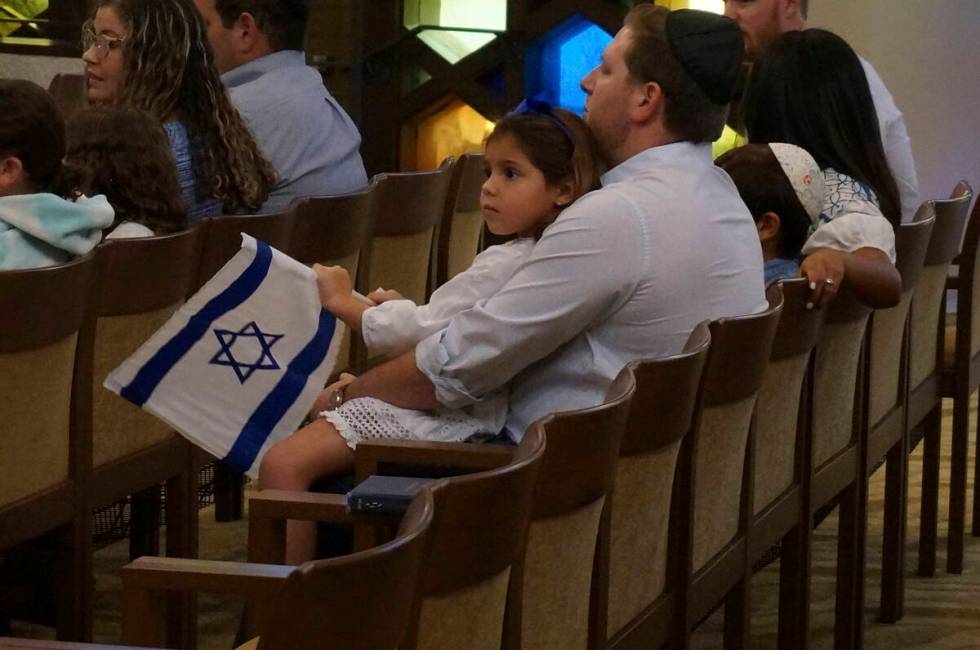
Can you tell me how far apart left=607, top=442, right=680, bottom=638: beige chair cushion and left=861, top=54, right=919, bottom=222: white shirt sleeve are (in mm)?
1736

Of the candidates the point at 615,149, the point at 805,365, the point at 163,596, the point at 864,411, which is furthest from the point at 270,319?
the point at 864,411

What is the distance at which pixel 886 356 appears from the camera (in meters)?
3.70

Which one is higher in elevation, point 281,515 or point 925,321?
point 281,515

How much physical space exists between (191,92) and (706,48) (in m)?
1.53

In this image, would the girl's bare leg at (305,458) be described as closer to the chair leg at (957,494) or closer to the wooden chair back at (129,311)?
the wooden chair back at (129,311)

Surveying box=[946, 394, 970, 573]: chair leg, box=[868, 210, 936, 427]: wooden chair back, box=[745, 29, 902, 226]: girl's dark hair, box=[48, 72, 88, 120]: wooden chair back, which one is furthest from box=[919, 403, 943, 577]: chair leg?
box=[48, 72, 88, 120]: wooden chair back

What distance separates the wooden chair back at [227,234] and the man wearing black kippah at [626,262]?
54 cm

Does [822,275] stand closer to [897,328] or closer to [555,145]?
[555,145]

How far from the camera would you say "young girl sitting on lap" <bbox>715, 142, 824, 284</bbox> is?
318cm

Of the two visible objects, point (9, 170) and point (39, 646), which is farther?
point (9, 170)

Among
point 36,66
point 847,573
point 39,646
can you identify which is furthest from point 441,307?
point 36,66

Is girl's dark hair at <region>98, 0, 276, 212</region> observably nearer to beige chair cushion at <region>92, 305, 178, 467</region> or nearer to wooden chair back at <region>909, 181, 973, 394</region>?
beige chair cushion at <region>92, 305, 178, 467</region>

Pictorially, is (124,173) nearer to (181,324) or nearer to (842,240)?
(181,324)

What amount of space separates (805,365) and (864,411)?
0.54m
